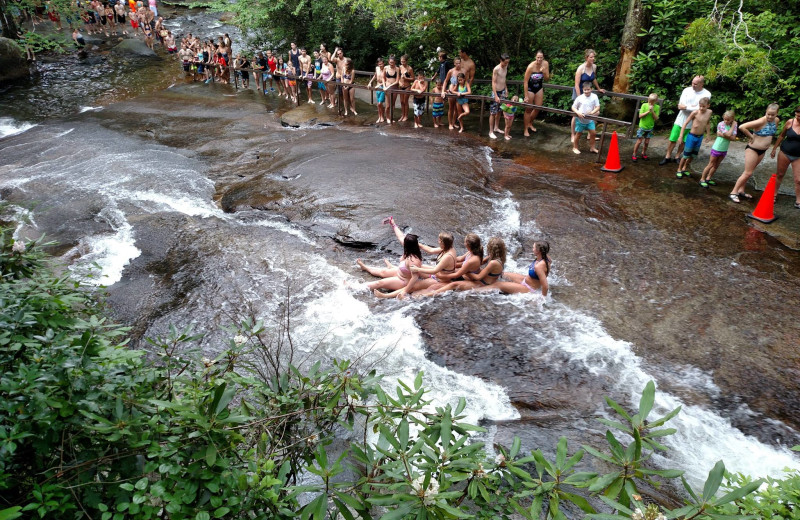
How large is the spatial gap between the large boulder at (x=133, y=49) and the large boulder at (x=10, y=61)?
484 cm

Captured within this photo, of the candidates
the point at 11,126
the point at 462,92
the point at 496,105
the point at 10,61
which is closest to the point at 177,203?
the point at 462,92

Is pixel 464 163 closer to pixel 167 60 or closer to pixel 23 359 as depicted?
pixel 23 359

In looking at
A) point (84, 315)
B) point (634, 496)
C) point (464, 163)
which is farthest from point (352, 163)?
point (634, 496)

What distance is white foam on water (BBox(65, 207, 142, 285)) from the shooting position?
26.1 feet

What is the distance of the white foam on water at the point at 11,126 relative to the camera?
1588cm

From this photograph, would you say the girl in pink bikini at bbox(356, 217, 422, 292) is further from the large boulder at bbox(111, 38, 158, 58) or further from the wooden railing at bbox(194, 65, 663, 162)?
the large boulder at bbox(111, 38, 158, 58)

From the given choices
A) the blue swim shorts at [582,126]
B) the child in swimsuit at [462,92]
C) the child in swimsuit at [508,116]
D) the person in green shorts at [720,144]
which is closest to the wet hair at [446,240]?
the person in green shorts at [720,144]

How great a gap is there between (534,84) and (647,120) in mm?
2751

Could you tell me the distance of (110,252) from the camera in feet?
28.1

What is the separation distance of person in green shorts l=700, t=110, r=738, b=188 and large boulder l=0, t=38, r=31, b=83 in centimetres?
2432

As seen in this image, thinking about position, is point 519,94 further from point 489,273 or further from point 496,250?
point 489,273

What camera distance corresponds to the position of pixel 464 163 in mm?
10953

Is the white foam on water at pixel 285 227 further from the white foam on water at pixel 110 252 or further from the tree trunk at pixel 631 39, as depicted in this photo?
the tree trunk at pixel 631 39

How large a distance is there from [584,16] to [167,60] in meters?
19.2
